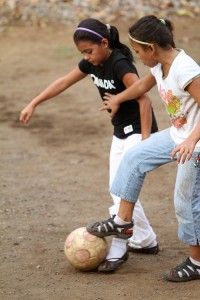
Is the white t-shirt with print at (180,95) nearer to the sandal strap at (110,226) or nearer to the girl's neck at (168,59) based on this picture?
the girl's neck at (168,59)

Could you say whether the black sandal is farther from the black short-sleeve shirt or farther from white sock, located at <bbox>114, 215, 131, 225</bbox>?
the black short-sleeve shirt

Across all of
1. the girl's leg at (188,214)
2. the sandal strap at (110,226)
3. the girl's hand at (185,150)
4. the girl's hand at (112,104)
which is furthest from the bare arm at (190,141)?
the girl's hand at (112,104)

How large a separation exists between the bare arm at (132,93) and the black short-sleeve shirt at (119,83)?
119 millimetres

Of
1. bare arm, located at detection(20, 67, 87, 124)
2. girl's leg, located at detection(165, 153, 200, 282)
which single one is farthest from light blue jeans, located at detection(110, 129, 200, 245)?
bare arm, located at detection(20, 67, 87, 124)

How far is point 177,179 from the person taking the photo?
5.16 meters

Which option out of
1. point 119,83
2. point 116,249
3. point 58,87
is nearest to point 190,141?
point 119,83

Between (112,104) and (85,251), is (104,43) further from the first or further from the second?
(85,251)

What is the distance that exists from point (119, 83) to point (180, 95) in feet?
2.93

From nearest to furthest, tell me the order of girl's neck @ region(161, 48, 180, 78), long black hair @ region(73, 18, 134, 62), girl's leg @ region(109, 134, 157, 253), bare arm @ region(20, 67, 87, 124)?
1. girl's neck @ region(161, 48, 180, 78)
2. long black hair @ region(73, 18, 134, 62)
3. girl's leg @ region(109, 134, 157, 253)
4. bare arm @ region(20, 67, 87, 124)

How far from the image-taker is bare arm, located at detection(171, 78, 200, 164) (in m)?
4.80

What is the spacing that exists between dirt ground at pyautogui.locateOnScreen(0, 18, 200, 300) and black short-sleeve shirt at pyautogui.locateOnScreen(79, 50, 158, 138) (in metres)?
1.04

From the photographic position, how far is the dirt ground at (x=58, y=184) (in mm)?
5391

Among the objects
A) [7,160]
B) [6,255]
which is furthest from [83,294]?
[7,160]

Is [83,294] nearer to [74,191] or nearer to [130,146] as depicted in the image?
[130,146]
